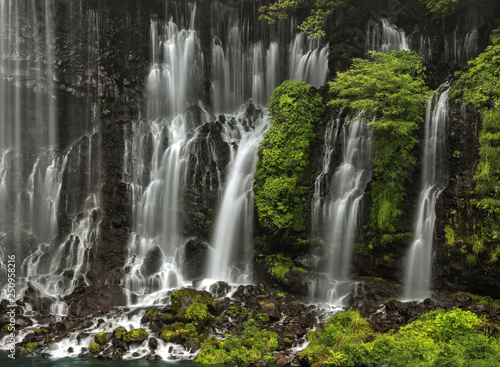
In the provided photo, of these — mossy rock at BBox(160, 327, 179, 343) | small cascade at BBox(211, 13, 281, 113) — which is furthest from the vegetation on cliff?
small cascade at BBox(211, 13, 281, 113)

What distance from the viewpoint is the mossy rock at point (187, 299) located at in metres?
15.6

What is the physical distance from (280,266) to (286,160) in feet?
14.4

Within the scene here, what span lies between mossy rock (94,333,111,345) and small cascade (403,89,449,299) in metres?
10.3

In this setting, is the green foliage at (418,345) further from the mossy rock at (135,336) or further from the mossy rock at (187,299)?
the mossy rock at (135,336)

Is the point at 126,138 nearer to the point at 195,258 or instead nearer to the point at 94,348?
the point at 195,258

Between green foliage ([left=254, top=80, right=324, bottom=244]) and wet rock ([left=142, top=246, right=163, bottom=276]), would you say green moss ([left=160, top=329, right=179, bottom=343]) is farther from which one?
green foliage ([left=254, top=80, right=324, bottom=244])

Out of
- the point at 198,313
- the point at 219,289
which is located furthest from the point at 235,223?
the point at 198,313

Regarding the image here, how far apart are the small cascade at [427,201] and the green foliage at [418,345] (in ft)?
10.8

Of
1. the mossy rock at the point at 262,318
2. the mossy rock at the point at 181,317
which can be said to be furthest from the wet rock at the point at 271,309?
the mossy rock at the point at 181,317

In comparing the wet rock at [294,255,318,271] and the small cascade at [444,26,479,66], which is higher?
the small cascade at [444,26,479,66]

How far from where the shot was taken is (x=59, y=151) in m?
24.0

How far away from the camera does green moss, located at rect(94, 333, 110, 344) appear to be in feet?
46.0

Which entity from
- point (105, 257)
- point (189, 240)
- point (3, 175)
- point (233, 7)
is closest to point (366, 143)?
point (189, 240)

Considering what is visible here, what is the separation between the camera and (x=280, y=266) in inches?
744
